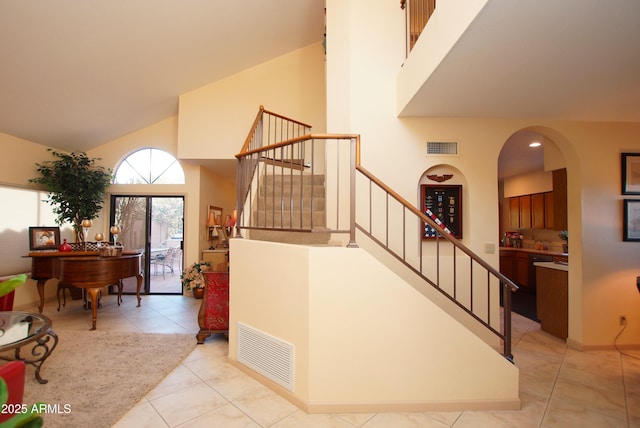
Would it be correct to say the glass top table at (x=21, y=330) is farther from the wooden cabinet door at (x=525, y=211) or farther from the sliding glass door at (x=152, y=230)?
the wooden cabinet door at (x=525, y=211)

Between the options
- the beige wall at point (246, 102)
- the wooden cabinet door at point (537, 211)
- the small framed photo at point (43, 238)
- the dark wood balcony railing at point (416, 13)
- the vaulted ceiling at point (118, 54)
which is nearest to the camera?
the vaulted ceiling at point (118, 54)

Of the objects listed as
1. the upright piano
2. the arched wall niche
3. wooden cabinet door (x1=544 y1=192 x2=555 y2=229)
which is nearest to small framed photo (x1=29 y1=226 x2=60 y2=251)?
the upright piano

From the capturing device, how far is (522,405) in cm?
236

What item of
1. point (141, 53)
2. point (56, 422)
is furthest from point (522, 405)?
point (141, 53)

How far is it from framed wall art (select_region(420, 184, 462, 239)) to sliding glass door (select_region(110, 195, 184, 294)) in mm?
4719

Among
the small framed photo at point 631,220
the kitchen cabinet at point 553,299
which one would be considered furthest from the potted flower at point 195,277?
the small framed photo at point 631,220

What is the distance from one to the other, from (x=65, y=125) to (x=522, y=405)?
690cm

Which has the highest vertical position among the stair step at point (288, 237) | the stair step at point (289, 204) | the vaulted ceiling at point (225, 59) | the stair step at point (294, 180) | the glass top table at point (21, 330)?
the vaulted ceiling at point (225, 59)

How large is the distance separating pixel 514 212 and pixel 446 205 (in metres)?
4.73

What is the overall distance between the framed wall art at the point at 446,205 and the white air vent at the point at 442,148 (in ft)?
1.31

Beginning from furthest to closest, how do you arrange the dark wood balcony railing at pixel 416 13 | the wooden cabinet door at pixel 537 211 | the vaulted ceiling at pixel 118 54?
1. the wooden cabinet door at pixel 537 211
2. the dark wood balcony railing at pixel 416 13
3. the vaulted ceiling at pixel 118 54

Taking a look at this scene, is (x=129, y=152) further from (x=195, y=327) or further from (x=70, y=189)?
(x=195, y=327)

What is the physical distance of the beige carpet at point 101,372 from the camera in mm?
2231

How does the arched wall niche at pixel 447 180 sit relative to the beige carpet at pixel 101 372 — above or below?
above
